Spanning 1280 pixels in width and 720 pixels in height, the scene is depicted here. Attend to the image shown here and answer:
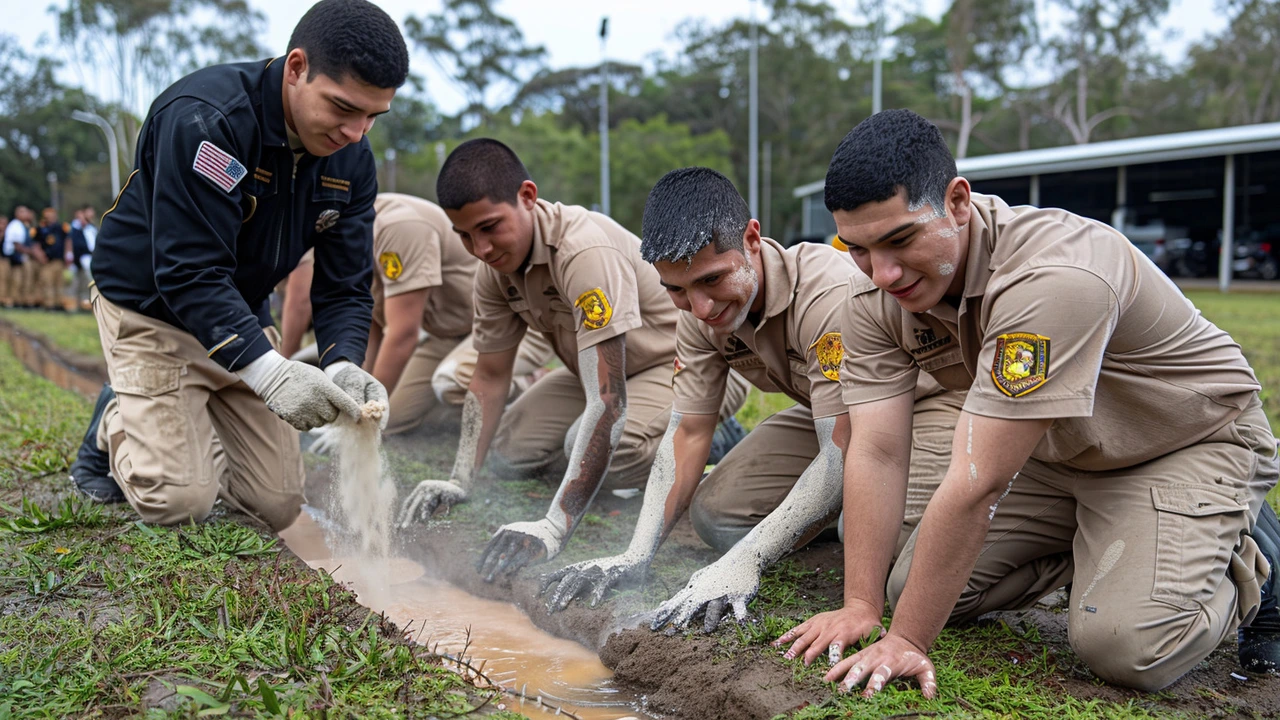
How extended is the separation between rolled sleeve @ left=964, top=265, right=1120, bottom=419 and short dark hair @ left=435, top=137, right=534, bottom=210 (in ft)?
6.88

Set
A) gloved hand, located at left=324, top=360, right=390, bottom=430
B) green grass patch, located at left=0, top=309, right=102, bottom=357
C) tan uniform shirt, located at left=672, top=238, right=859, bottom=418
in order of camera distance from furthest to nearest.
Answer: green grass patch, located at left=0, top=309, right=102, bottom=357
gloved hand, located at left=324, top=360, right=390, bottom=430
tan uniform shirt, located at left=672, top=238, right=859, bottom=418

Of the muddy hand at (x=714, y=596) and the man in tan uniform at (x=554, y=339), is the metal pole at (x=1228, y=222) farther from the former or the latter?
the muddy hand at (x=714, y=596)

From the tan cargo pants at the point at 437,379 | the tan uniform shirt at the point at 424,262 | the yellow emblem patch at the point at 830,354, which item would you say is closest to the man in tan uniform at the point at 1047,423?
the yellow emblem patch at the point at 830,354

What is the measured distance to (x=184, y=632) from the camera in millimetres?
2576

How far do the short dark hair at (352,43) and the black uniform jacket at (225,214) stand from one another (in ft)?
0.88

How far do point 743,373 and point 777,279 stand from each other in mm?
406

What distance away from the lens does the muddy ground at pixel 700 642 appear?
7.82ft

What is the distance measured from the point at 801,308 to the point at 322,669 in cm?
173

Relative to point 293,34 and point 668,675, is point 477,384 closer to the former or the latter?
point 293,34

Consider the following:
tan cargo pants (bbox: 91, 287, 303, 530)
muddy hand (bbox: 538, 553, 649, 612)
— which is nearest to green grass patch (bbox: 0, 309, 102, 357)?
tan cargo pants (bbox: 91, 287, 303, 530)

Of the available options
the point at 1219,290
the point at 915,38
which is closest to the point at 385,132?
the point at 915,38

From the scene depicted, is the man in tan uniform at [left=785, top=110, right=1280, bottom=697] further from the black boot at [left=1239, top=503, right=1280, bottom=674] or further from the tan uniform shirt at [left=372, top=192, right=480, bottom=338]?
the tan uniform shirt at [left=372, top=192, right=480, bottom=338]

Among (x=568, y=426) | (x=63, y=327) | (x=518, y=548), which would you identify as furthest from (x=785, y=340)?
(x=63, y=327)

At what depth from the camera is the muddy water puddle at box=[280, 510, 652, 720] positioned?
8.70 ft
